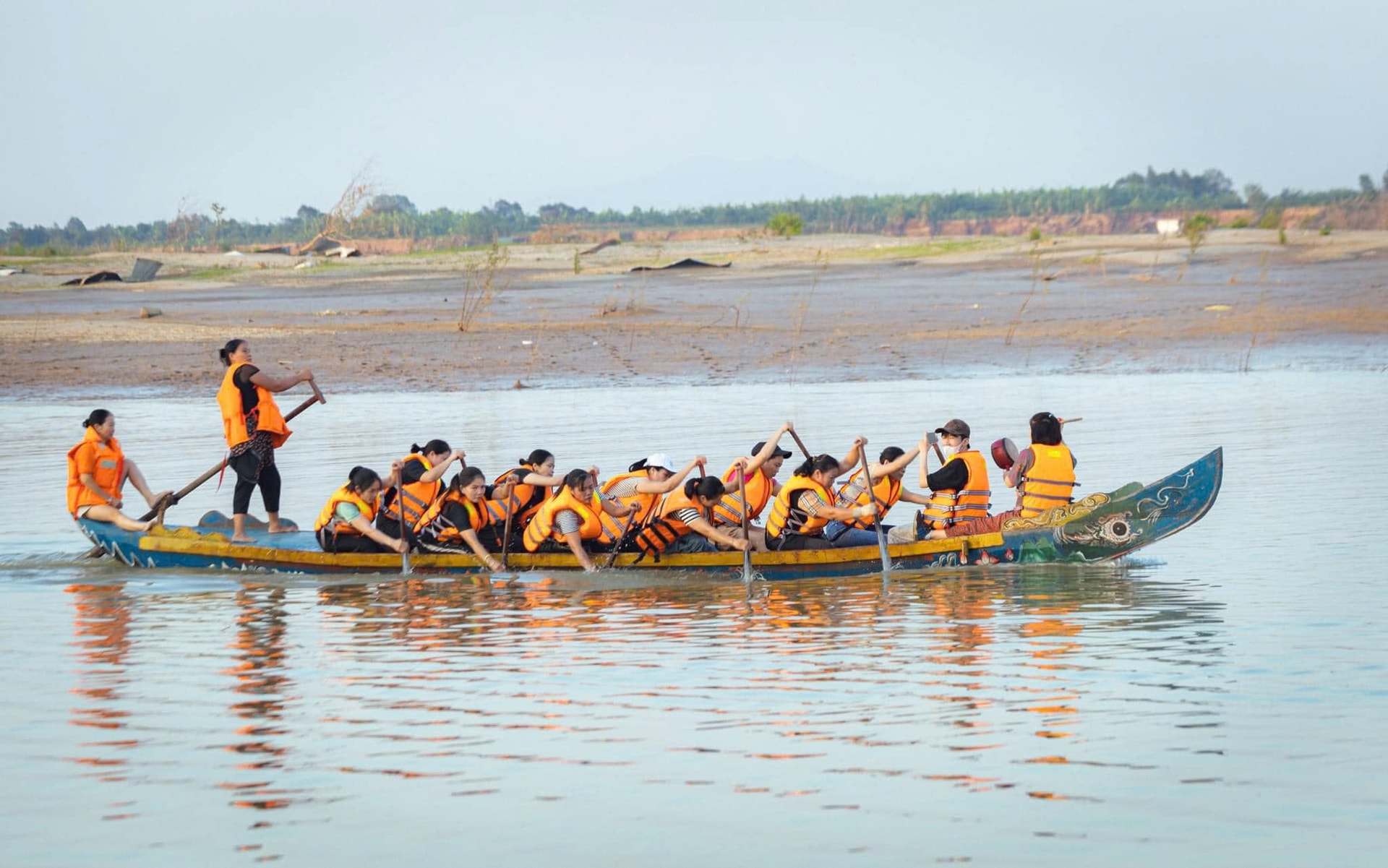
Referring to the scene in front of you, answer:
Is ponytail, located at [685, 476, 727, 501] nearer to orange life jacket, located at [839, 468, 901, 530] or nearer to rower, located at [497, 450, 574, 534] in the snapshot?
rower, located at [497, 450, 574, 534]

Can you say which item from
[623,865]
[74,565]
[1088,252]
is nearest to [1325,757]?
[623,865]

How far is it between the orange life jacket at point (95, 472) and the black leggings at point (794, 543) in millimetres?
5136

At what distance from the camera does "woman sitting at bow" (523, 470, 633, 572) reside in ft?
40.4

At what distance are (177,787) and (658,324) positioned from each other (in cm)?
2424

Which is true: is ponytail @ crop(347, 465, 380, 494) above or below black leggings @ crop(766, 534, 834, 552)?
above

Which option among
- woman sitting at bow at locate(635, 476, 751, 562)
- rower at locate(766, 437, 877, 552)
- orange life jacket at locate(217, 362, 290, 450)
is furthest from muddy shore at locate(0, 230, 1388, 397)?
rower at locate(766, 437, 877, 552)

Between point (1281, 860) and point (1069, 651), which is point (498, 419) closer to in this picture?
point (1069, 651)

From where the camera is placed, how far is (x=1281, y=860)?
5.93 meters

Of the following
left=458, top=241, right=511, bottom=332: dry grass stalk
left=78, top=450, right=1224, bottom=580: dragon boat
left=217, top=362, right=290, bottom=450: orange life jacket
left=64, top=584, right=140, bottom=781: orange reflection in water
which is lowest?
left=64, top=584, right=140, bottom=781: orange reflection in water

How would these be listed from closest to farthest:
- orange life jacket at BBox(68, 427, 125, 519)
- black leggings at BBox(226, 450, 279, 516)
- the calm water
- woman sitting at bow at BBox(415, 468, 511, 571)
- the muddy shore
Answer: the calm water < woman sitting at bow at BBox(415, 468, 511, 571) < black leggings at BBox(226, 450, 279, 516) < orange life jacket at BBox(68, 427, 125, 519) < the muddy shore

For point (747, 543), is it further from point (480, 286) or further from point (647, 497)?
point (480, 286)

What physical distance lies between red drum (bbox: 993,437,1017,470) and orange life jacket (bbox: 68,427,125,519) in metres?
6.70

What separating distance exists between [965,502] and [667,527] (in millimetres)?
2179

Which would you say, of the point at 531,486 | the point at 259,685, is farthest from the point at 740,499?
the point at 259,685
